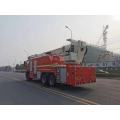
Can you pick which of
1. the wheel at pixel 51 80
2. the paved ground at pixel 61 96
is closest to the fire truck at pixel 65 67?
the wheel at pixel 51 80

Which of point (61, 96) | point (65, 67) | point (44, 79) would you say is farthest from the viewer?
point (44, 79)

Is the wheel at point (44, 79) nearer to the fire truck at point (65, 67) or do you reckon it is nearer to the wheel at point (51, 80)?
the fire truck at point (65, 67)

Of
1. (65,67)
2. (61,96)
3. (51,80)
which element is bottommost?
(61,96)

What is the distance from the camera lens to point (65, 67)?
15.5 metres

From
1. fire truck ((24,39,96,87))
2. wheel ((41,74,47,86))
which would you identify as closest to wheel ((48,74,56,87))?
fire truck ((24,39,96,87))

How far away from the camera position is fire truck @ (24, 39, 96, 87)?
49.0ft

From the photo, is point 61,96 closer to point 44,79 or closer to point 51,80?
point 51,80

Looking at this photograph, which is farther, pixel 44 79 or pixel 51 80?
pixel 44 79

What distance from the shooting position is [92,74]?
1577 centimetres

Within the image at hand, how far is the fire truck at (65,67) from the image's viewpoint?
1494cm

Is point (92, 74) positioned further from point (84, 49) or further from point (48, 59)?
point (48, 59)

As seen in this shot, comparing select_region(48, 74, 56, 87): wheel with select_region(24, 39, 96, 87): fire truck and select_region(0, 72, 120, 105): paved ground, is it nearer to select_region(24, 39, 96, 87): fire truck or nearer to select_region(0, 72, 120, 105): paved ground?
select_region(24, 39, 96, 87): fire truck

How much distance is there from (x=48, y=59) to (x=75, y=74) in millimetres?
4431

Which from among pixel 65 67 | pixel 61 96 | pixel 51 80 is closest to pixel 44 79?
pixel 51 80
